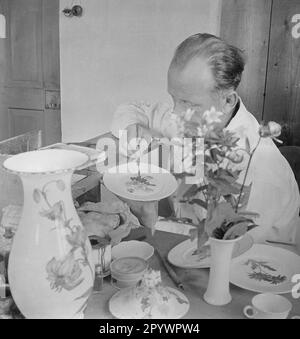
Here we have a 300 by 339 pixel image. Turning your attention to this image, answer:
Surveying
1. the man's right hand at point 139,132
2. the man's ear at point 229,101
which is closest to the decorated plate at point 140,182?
the man's right hand at point 139,132

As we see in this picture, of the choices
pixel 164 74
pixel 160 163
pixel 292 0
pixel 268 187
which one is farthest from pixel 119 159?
pixel 292 0

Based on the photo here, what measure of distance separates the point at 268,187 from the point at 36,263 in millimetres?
483

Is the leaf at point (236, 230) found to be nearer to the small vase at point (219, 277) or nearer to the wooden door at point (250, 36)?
the small vase at point (219, 277)

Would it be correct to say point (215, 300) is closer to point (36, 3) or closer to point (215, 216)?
point (215, 216)

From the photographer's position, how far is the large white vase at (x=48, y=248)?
690 millimetres

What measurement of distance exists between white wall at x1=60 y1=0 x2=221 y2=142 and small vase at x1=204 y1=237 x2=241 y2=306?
12.9 inches

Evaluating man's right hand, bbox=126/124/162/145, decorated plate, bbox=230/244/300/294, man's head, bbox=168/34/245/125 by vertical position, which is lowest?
decorated plate, bbox=230/244/300/294

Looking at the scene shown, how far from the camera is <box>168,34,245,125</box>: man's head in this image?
0.86 m

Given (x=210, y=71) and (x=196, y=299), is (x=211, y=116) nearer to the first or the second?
(x=210, y=71)

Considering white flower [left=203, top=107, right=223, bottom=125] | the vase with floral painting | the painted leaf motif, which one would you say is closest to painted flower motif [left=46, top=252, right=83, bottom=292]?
the painted leaf motif

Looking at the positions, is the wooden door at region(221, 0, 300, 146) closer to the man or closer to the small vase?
the man

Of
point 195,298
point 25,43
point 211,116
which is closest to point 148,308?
point 195,298
